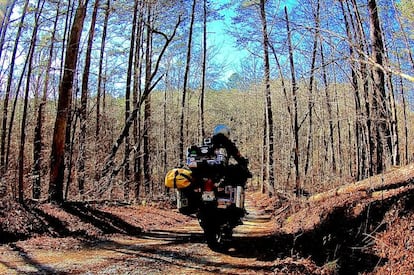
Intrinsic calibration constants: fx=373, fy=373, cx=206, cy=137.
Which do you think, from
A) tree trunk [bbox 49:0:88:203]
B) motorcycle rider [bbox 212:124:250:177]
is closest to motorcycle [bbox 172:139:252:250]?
motorcycle rider [bbox 212:124:250:177]

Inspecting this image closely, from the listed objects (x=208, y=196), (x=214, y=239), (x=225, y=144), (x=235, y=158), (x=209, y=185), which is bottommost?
(x=214, y=239)

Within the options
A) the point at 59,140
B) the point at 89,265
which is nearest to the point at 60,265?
the point at 89,265

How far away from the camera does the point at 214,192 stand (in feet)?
19.7

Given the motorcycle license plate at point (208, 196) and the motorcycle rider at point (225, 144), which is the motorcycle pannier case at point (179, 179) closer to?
the motorcycle license plate at point (208, 196)

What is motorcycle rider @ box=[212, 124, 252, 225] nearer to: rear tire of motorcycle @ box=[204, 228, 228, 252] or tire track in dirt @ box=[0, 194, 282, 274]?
rear tire of motorcycle @ box=[204, 228, 228, 252]

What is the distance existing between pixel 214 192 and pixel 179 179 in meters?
0.60

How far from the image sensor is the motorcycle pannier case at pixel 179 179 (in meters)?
6.01

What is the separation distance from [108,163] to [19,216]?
708cm

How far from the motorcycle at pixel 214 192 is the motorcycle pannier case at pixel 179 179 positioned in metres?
0.08

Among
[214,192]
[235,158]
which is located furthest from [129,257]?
[235,158]

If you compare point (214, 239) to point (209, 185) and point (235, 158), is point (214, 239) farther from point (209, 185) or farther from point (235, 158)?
point (235, 158)

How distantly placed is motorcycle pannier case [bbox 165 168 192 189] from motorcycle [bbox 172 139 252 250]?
83mm

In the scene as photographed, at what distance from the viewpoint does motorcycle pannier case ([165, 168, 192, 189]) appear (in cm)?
601

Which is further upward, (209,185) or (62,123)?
(62,123)
